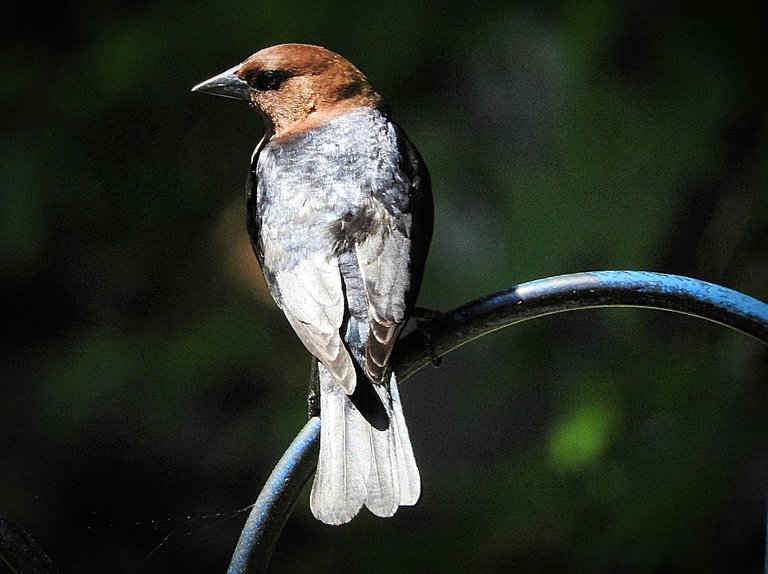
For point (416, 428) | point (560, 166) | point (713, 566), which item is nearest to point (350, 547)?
point (416, 428)

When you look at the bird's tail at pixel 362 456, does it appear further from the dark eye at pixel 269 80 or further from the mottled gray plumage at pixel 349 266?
the dark eye at pixel 269 80

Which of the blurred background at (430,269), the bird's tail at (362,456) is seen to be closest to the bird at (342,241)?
the bird's tail at (362,456)

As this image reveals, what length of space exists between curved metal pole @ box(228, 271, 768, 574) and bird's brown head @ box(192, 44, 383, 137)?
734mm

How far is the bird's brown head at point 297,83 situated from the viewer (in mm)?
2105

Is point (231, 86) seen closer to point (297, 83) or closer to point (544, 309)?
point (297, 83)

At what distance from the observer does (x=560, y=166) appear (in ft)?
8.89

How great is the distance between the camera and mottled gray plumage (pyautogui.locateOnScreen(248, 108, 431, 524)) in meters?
1.48

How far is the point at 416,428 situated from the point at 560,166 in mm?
778

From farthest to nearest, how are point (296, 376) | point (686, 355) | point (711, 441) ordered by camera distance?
point (296, 376) < point (686, 355) < point (711, 441)

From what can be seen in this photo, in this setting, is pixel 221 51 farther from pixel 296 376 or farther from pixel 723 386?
pixel 723 386

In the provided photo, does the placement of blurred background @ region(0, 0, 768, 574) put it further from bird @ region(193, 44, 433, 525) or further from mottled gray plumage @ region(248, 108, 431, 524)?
mottled gray plumage @ region(248, 108, 431, 524)

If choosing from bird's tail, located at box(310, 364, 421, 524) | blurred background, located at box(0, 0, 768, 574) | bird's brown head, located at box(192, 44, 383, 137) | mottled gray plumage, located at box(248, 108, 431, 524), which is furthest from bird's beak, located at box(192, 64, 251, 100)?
bird's tail, located at box(310, 364, 421, 524)

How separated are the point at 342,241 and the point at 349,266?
46 millimetres

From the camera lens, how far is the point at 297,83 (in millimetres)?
2121
